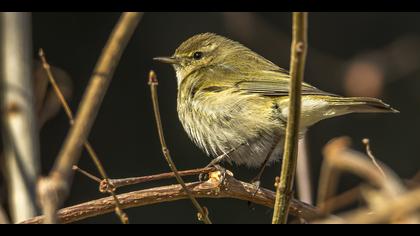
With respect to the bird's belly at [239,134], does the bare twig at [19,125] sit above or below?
above

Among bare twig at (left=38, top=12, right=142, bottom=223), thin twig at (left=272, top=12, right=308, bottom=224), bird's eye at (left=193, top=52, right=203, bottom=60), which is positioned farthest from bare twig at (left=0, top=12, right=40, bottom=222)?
bird's eye at (left=193, top=52, right=203, bottom=60)

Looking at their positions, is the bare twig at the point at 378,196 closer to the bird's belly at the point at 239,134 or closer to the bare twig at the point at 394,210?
the bare twig at the point at 394,210

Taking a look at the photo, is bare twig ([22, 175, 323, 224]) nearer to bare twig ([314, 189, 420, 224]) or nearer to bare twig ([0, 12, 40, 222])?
bare twig ([0, 12, 40, 222])

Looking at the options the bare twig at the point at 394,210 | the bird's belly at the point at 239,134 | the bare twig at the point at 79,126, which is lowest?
the bird's belly at the point at 239,134

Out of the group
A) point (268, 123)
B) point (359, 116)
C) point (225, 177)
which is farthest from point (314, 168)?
point (225, 177)

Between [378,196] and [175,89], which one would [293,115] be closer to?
[378,196]

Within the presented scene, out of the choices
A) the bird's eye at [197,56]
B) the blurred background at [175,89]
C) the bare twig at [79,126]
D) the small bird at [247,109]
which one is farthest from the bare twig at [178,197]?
the blurred background at [175,89]

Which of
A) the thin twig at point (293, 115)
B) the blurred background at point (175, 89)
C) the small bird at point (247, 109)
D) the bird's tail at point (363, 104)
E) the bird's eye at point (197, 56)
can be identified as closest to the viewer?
the thin twig at point (293, 115)

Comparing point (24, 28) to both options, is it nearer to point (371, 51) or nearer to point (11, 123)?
point (11, 123)

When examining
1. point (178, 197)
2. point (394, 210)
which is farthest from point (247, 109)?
point (394, 210)
